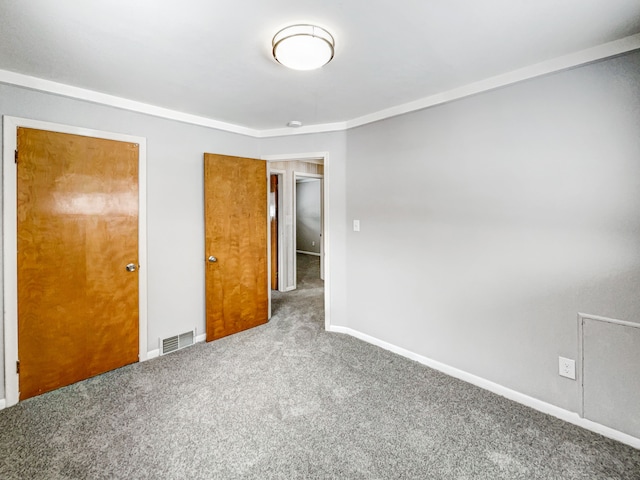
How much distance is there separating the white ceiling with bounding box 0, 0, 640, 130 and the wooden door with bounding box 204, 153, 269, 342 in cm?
91

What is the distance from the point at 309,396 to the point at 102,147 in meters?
2.62

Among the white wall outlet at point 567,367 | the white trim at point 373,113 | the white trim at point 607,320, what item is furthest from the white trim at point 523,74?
the white wall outlet at point 567,367

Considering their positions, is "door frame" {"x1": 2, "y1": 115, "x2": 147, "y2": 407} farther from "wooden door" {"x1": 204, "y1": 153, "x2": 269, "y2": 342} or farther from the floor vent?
"wooden door" {"x1": 204, "y1": 153, "x2": 269, "y2": 342}

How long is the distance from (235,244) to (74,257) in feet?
4.63

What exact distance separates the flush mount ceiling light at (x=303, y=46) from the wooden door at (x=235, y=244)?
1682mm

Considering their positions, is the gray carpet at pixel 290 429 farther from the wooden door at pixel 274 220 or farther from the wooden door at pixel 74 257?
the wooden door at pixel 274 220

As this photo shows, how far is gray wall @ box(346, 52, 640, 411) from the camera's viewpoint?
1.83 metres

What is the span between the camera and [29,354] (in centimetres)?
226

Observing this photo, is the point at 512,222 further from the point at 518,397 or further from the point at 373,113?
the point at 373,113

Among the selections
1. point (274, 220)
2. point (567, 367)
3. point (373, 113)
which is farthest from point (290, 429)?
point (274, 220)

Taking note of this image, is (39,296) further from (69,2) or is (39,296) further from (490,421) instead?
(490,421)

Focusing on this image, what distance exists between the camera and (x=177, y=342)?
306cm

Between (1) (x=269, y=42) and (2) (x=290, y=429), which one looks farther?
(2) (x=290, y=429)

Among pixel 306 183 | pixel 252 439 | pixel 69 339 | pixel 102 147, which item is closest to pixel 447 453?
pixel 252 439
